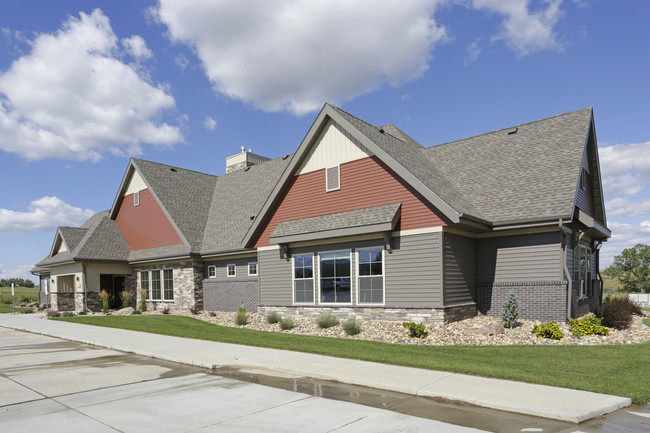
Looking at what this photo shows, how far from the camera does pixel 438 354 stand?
11.8 metres

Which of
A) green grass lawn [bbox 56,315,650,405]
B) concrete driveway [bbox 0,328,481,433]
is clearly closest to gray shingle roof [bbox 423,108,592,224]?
green grass lawn [bbox 56,315,650,405]

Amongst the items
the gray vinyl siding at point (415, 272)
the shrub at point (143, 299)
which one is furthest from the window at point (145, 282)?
the gray vinyl siding at point (415, 272)

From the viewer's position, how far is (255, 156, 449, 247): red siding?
16.6 meters

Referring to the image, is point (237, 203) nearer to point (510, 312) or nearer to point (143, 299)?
point (143, 299)

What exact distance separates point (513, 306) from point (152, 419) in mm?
12235

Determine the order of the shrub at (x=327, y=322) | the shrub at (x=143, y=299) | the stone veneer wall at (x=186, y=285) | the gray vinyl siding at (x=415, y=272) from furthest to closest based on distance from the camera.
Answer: the shrub at (x=143, y=299) < the stone veneer wall at (x=186, y=285) < the shrub at (x=327, y=322) < the gray vinyl siding at (x=415, y=272)

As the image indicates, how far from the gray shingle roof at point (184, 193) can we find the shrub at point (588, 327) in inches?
753

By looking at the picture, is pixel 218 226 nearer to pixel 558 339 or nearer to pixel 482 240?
pixel 482 240

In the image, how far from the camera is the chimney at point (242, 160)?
34.2 m

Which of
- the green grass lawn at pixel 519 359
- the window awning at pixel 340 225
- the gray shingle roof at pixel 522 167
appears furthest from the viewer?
the window awning at pixel 340 225

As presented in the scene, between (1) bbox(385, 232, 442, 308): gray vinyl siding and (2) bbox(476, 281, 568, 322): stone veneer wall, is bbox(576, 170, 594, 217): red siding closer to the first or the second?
(2) bbox(476, 281, 568, 322): stone veneer wall

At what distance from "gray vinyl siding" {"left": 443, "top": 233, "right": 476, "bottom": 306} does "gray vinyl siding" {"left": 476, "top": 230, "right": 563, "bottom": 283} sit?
18.7 inches

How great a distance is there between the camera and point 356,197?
61.1 ft

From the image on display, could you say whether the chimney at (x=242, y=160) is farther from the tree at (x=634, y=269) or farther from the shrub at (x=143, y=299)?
the tree at (x=634, y=269)
